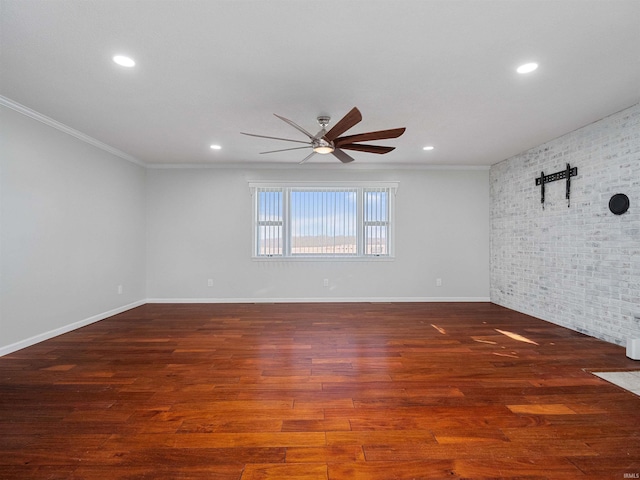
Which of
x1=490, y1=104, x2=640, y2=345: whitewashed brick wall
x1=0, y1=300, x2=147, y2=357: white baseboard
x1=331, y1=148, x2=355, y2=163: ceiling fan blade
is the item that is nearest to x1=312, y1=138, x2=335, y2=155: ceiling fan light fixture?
x1=331, y1=148, x2=355, y2=163: ceiling fan blade

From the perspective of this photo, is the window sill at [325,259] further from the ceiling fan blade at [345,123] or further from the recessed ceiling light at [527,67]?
the recessed ceiling light at [527,67]

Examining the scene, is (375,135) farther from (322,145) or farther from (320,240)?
(320,240)

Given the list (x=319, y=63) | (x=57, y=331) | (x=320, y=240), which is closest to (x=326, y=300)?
(x=320, y=240)

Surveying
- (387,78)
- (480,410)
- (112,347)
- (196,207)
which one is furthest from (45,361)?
(387,78)

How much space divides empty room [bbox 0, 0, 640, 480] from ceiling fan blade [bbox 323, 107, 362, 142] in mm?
29

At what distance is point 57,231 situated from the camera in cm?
371

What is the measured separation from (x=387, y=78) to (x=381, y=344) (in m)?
2.65

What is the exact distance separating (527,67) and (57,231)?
510 cm

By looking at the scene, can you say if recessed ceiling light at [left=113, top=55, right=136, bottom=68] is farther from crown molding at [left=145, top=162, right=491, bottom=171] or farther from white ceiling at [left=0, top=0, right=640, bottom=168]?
crown molding at [left=145, top=162, right=491, bottom=171]

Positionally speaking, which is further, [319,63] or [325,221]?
[325,221]

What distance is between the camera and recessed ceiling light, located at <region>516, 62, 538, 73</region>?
2398 millimetres

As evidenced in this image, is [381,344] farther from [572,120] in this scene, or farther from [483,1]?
[572,120]

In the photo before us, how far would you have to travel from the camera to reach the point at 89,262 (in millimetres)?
4246

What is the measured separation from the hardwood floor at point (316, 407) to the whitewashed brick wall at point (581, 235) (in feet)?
1.46
